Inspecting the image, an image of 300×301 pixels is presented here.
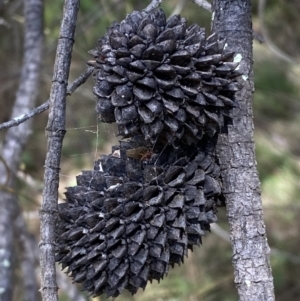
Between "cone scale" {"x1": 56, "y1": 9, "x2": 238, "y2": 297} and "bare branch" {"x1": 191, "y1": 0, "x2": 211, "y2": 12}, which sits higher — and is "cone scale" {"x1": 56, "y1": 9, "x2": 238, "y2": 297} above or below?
below

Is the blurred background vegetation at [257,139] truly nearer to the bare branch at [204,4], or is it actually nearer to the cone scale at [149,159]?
the bare branch at [204,4]

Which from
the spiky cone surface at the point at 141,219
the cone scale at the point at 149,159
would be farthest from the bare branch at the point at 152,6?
the spiky cone surface at the point at 141,219

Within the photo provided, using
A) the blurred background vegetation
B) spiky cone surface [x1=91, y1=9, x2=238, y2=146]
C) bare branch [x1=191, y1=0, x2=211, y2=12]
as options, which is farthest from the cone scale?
the blurred background vegetation

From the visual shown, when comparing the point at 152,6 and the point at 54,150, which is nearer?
the point at 54,150

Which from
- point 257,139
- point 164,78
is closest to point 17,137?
point 164,78

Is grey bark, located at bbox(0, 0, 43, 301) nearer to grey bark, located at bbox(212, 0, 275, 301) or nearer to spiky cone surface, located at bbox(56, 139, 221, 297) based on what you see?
spiky cone surface, located at bbox(56, 139, 221, 297)

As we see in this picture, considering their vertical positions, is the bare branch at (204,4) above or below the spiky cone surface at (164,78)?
above

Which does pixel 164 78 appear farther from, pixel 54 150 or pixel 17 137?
pixel 17 137
